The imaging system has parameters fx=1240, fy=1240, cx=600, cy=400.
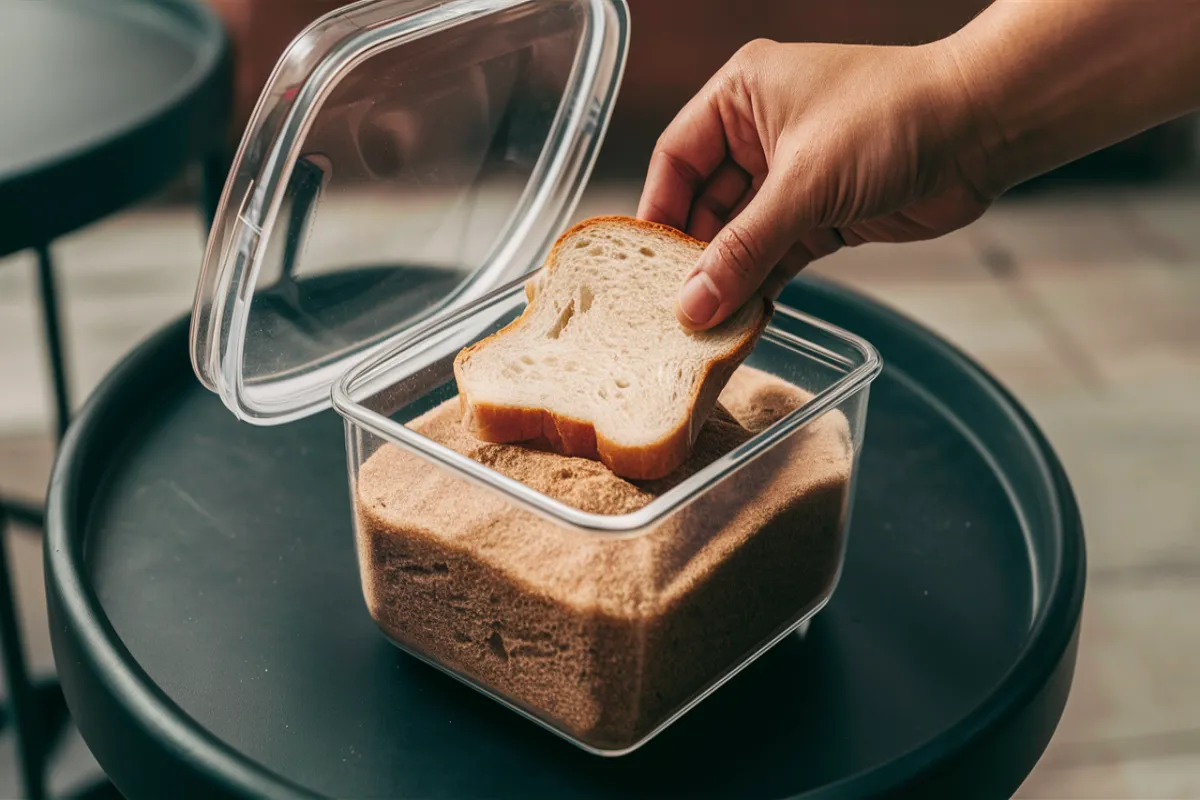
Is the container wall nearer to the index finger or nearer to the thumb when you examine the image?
the thumb

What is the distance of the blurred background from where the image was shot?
142cm

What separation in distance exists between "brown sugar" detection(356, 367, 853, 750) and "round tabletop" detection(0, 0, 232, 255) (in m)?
0.35

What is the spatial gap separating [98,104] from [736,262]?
61 cm

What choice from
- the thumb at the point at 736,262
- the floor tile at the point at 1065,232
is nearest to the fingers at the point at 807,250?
the thumb at the point at 736,262

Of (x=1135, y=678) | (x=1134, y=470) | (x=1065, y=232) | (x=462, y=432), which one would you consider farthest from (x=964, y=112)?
(x=1065, y=232)

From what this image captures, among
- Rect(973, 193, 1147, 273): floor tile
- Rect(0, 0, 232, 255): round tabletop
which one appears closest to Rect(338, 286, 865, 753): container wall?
Rect(0, 0, 232, 255): round tabletop

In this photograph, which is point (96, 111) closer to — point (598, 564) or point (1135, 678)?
point (598, 564)

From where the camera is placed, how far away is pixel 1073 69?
0.62m

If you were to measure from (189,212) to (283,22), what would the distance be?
17.0 inches

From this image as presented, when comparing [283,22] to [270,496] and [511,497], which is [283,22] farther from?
[511,497]

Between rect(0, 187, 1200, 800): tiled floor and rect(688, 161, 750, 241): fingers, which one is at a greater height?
rect(688, 161, 750, 241): fingers

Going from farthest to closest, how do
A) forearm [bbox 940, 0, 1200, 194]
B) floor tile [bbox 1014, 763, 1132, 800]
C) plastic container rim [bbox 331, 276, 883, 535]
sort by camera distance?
1. floor tile [bbox 1014, 763, 1132, 800]
2. forearm [bbox 940, 0, 1200, 194]
3. plastic container rim [bbox 331, 276, 883, 535]

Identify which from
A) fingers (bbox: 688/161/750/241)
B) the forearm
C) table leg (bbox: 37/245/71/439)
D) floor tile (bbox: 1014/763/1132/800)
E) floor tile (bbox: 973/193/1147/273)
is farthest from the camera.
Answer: floor tile (bbox: 973/193/1147/273)

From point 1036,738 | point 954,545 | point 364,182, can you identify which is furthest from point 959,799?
point 364,182
